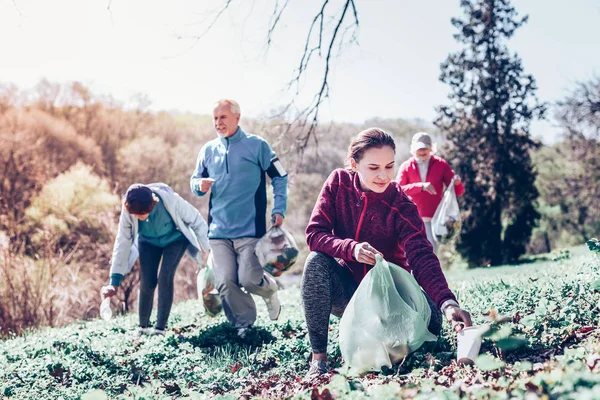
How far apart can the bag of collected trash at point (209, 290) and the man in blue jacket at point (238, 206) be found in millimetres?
148

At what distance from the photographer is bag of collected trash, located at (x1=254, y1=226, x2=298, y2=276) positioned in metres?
5.24

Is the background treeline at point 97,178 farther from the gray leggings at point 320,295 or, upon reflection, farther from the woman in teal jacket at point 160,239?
the gray leggings at point 320,295

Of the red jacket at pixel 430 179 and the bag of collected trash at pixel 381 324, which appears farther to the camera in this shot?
the red jacket at pixel 430 179

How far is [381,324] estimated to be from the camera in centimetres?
339

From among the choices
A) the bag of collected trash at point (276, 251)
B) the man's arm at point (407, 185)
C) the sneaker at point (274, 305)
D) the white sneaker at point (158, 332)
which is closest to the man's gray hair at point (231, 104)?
the bag of collected trash at point (276, 251)

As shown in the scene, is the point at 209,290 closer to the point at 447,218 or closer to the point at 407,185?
the point at 407,185

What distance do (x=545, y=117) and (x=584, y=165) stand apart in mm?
8785

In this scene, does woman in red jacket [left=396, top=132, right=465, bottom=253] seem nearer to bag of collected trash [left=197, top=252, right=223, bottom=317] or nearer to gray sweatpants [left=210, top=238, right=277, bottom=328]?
gray sweatpants [left=210, top=238, right=277, bottom=328]

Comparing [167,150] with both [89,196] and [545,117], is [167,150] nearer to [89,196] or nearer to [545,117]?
[89,196]

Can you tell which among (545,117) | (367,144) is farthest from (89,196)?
(367,144)

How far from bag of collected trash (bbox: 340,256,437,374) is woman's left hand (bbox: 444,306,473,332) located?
27cm

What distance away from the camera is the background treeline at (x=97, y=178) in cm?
1260

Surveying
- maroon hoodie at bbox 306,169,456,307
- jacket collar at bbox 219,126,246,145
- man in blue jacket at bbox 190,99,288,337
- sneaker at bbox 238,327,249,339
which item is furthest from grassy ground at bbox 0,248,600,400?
jacket collar at bbox 219,126,246,145

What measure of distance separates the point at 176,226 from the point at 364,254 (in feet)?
Answer: 9.92
